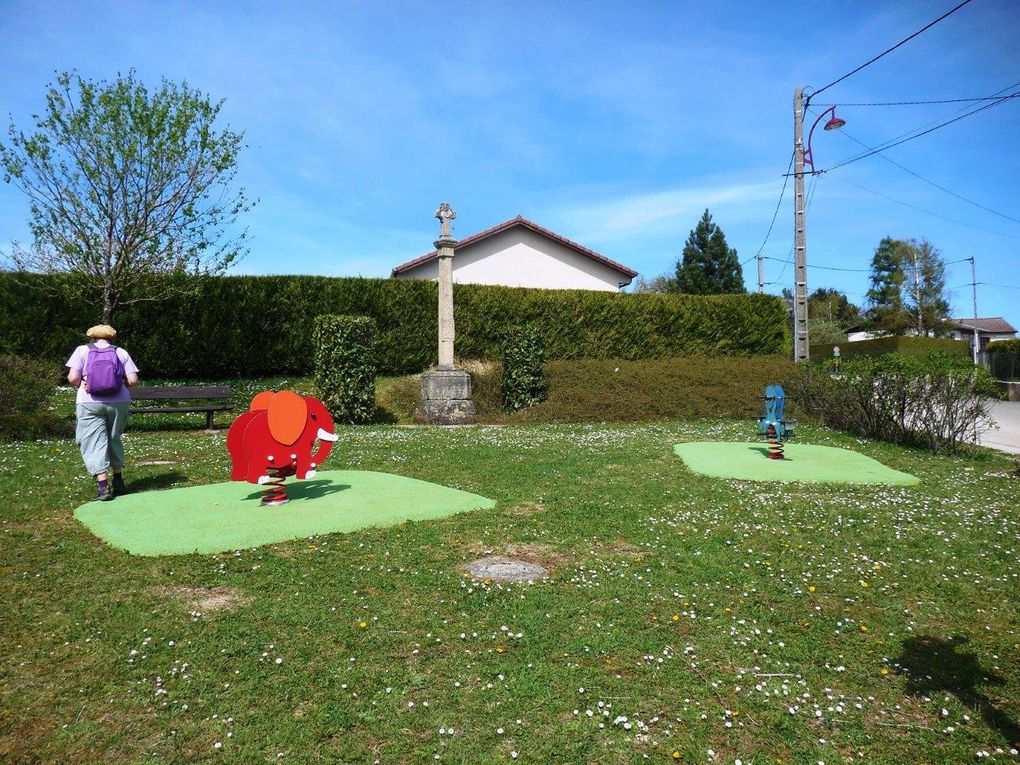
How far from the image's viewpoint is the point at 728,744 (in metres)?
2.95

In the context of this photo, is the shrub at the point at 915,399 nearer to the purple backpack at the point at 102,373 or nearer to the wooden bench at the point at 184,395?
the purple backpack at the point at 102,373

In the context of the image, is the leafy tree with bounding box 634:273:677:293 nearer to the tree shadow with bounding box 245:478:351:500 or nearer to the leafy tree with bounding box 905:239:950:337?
the leafy tree with bounding box 905:239:950:337

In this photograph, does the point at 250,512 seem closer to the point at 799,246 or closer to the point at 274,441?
the point at 274,441

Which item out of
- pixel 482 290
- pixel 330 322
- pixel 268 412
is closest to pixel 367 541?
pixel 268 412

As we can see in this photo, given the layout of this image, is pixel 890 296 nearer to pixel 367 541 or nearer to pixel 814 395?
pixel 814 395

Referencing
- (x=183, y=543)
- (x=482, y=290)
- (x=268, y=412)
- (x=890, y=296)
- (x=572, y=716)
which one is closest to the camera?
(x=572, y=716)

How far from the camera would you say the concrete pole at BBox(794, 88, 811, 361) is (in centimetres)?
1948

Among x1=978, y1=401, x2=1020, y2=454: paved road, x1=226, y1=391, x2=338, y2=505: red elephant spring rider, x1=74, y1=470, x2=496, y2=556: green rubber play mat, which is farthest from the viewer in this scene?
x1=978, y1=401, x2=1020, y2=454: paved road

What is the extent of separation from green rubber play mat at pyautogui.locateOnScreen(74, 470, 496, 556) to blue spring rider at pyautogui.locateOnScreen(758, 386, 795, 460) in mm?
5569

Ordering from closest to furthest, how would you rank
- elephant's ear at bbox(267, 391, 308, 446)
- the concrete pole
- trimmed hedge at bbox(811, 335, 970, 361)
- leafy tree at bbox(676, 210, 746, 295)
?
elephant's ear at bbox(267, 391, 308, 446) < the concrete pole < trimmed hedge at bbox(811, 335, 970, 361) < leafy tree at bbox(676, 210, 746, 295)

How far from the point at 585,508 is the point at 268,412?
3622 millimetres

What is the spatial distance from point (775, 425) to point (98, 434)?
953 cm

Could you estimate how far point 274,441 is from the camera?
7043 mm

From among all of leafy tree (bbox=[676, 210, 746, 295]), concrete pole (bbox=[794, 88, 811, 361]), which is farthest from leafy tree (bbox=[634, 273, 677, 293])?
concrete pole (bbox=[794, 88, 811, 361])
